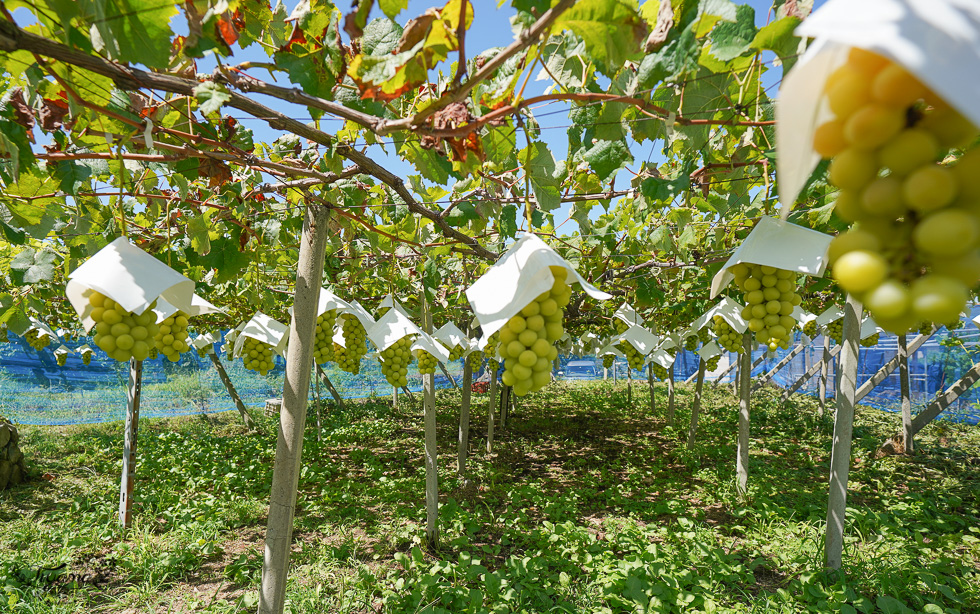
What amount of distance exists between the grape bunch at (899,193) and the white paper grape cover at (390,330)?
9.60ft

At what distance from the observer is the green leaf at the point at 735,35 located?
4.19 ft

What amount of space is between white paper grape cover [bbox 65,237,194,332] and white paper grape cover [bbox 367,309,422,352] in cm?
175

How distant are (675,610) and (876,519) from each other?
2803mm

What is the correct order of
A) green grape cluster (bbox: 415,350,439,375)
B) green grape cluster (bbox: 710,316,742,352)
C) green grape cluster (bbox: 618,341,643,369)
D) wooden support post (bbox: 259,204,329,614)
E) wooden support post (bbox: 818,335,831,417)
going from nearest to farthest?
1. wooden support post (bbox: 259,204,329,614)
2. green grape cluster (bbox: 710,316,742,352)
3. green grape cluster (bbox: 415,350,439,375)
4. green grape cluster (bbox: 618,341,643,369)
5. wooden support post (bbox: 818,335,831,417)

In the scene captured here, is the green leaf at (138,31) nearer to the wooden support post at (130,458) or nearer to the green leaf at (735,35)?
the green leaf at (735,35)

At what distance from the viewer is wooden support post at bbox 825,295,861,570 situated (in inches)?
125

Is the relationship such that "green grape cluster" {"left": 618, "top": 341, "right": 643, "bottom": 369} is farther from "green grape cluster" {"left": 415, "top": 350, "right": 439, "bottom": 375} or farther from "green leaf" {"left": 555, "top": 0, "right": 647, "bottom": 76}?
"green leaf" {"left": 555, "top": 0, "right": 647, "bottom": 76}

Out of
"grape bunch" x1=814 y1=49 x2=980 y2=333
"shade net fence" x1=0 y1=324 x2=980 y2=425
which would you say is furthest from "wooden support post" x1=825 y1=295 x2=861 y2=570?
"shade net fence" x1=0 y1=324 x2=980 y2=425

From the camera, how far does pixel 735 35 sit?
4.30ft

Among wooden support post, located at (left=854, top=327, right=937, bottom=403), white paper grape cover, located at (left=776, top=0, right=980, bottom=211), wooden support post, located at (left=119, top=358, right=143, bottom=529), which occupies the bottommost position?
wooden support post, located at (left=119, top=358, right=143, bottom=529)

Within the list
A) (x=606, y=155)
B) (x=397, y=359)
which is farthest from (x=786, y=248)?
(x=397, y=359)

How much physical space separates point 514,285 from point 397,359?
8.44 ft

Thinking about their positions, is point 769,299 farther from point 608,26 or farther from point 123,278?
point 123,278

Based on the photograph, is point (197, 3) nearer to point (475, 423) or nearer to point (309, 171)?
point (309, 171)
